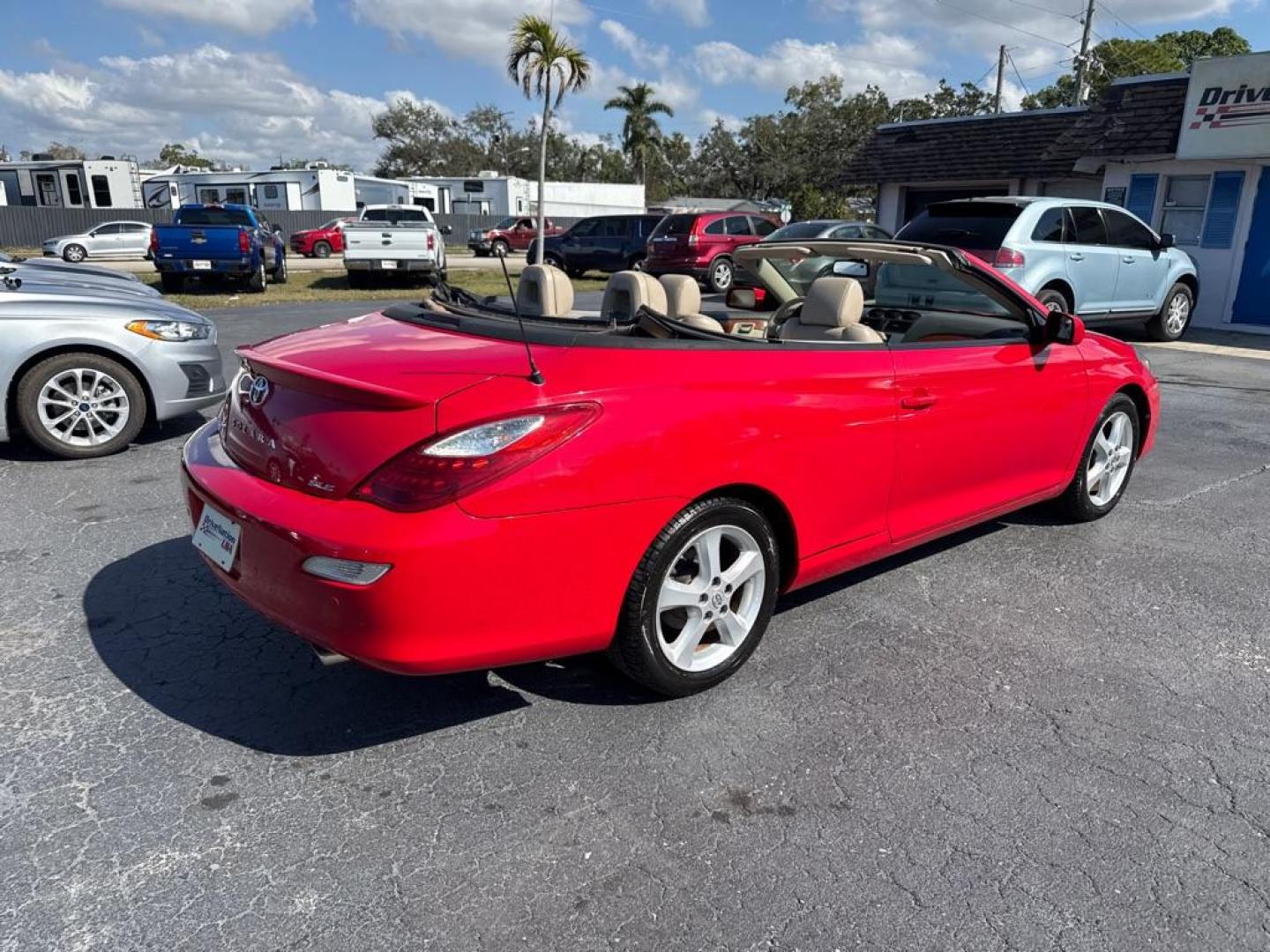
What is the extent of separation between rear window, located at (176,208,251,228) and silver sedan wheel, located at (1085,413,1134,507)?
1701 cm

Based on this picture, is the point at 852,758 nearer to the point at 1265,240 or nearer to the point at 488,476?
the point at 488,476

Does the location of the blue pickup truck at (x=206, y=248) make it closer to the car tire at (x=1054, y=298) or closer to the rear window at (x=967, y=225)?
the rear window at (x=967, y=225)

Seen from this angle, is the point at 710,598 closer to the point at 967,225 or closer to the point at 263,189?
the point at 967,225

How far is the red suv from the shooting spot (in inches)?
743

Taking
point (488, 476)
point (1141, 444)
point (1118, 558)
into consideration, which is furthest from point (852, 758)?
point (1141, 444)

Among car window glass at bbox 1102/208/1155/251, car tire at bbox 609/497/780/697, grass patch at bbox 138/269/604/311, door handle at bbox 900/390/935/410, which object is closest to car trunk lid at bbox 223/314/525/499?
car tire at bbox 609/497/780/697

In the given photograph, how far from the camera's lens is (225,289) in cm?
1867

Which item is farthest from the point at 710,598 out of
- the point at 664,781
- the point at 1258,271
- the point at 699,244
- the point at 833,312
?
the point at 699,244

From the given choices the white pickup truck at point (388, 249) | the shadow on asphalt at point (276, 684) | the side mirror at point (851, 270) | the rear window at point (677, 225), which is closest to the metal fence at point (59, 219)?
the white pickup truck at point (388, 249)

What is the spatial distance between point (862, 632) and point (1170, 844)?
4.45ft

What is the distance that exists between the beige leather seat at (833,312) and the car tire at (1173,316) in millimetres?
10131

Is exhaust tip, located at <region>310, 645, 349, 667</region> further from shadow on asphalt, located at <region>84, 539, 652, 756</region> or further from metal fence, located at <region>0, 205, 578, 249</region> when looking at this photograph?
metal fence, located at <region>0, 205, 578, 249</region>

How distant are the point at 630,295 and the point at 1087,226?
8.99 meters

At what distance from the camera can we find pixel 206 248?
16.8 meters
